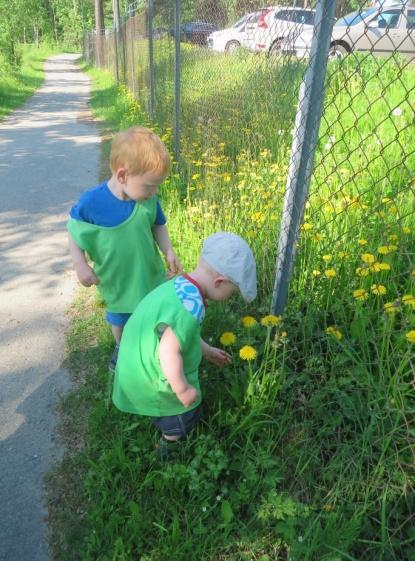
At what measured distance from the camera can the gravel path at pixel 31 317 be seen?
1.88 m

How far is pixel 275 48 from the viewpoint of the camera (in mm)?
2996

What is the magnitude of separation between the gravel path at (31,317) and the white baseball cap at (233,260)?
48.8 inches

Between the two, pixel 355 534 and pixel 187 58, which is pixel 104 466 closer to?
pixel 355 534

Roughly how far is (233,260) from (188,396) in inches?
20.6

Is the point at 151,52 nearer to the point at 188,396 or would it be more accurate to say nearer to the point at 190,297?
the point at 190,297

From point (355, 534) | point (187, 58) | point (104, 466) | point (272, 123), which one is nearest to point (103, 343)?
point (104, 466)

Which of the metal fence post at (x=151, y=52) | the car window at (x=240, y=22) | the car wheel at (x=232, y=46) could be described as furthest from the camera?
the metal fence post at (x=151, y=52)

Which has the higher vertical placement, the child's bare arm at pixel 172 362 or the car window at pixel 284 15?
the car window at pixel 284 15

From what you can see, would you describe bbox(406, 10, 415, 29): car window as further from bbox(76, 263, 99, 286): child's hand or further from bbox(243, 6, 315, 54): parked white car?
bbox(76, 263, 99, 286): child's hand

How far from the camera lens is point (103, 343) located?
275cm

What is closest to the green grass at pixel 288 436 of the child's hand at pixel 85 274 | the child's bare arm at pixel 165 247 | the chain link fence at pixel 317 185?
the chain link fence at pixel 317 185

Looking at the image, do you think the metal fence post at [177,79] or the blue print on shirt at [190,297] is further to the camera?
the metal fence post at [177,79]

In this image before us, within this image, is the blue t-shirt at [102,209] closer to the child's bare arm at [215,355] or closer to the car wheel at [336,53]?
the child's bare arm at [215,355]

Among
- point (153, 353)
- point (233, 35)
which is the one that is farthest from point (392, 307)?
point (233, 35)
